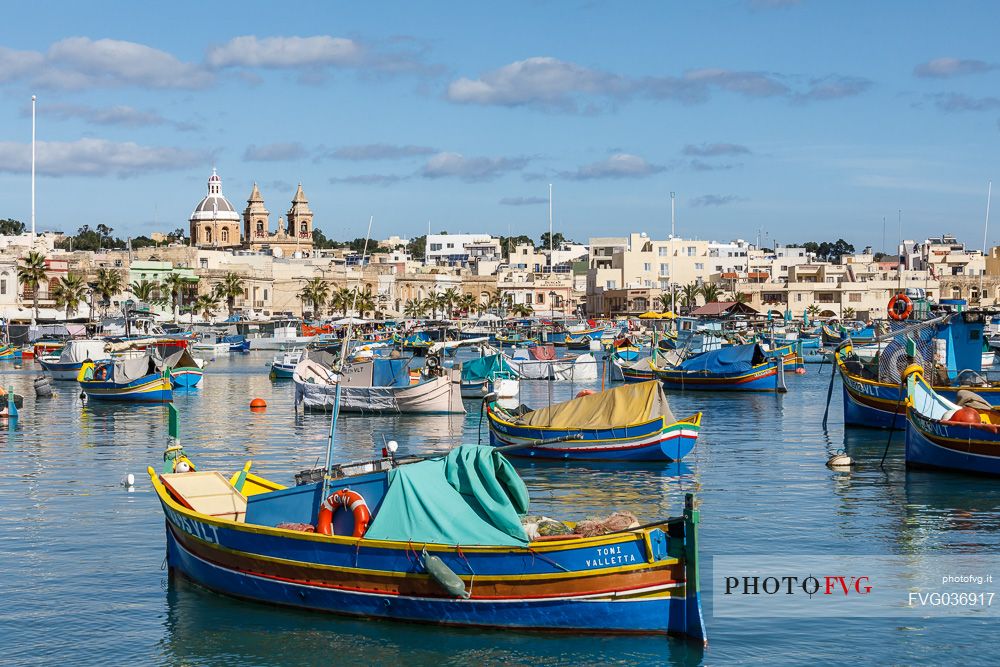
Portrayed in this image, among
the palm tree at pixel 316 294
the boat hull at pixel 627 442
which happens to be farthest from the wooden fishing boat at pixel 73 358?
the palm tree at pixel 316 294

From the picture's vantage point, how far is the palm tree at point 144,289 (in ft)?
441

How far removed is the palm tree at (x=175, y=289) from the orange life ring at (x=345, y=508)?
112 m

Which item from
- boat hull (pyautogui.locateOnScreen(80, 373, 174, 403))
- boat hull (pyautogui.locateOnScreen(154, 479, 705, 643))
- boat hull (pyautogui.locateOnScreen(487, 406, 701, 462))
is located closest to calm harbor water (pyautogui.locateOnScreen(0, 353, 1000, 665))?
boat hull (pyautogui.locateOnScreen(154, 479, 705, 643))

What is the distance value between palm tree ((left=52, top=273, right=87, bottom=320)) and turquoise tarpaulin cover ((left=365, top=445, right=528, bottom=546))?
359ft

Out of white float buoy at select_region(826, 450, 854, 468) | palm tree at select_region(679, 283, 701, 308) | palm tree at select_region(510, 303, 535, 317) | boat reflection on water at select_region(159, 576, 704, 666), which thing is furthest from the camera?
palm tree at select_region(510, 303, 535, 317)

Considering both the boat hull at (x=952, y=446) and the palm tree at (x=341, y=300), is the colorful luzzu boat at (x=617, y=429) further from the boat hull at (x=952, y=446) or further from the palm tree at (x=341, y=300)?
the palm tree at (x=341, y=300)

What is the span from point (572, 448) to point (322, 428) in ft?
48.0

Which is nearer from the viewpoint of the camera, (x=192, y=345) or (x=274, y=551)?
(x=274, y=551)

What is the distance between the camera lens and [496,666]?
56.6 feet

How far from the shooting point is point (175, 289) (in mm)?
136125

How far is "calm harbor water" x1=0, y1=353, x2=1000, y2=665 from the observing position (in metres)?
18.0

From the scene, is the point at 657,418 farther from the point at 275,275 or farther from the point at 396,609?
the point at 275,275

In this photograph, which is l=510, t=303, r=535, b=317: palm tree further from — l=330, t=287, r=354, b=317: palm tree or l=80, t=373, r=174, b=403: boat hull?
l=80, t=373, r=174, b=403: boat hull

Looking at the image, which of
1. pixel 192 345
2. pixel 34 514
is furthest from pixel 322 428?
pixel 192 345
